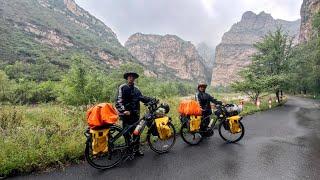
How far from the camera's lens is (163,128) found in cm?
766

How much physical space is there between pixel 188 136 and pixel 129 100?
2843mm

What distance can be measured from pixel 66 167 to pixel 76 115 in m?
5.28

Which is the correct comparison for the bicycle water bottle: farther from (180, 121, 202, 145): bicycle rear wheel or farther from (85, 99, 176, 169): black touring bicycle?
(180, 121, 202, 145): bicycle rear wheel

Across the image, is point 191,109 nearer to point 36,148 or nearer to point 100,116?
point 100,116

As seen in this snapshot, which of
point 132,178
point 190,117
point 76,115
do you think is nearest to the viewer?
point 132,178

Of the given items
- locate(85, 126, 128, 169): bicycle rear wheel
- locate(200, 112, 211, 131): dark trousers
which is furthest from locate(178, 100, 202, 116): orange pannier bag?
locate(85, 126, 128, 169): bicycle rear wheel

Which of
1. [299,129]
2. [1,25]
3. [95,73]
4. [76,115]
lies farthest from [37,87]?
[1,25]

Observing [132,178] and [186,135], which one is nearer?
[132,178]

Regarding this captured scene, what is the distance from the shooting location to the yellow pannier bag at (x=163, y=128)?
25.1ft

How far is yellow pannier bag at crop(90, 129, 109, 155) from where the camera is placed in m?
6.31

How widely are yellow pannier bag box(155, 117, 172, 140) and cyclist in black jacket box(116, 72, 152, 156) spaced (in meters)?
0.55

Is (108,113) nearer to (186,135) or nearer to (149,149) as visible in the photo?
(149,149)

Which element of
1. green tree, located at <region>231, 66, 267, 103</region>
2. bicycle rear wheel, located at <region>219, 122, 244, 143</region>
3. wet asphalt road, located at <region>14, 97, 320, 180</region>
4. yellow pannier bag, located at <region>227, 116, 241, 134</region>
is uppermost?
green tree, located at <region>231, 66, 267, 103</region>

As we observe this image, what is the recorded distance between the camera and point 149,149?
27.2 feet
